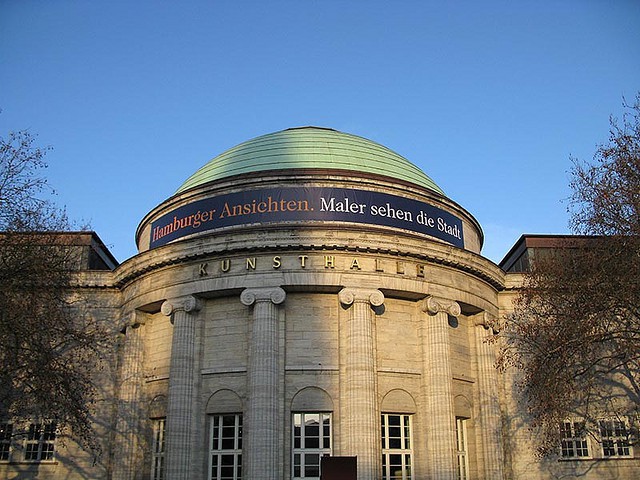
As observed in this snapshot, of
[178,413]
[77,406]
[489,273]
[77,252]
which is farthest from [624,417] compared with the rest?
[77,252]

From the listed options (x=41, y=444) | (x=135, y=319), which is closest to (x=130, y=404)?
(x=135, y=319)

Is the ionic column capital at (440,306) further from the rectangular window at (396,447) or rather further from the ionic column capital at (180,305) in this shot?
the ionic column capital at (180,305)

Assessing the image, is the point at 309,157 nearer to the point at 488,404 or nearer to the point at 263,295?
the point at 263,295

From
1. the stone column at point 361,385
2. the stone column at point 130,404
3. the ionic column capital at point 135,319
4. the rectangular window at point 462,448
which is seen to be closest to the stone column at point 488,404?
the rectangular window at point 462,448

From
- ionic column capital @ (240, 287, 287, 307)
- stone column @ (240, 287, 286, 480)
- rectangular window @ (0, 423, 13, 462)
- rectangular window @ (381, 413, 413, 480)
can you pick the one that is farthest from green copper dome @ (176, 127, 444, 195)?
rectangular window @ (0, 423, 13, 462)

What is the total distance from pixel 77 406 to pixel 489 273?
805 inches

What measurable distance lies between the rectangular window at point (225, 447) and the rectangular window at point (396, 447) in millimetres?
6291

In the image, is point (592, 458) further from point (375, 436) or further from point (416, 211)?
point (416, 211)

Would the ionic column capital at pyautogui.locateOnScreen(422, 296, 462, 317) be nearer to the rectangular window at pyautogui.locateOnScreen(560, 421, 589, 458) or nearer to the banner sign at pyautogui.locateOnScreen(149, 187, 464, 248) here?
the banner sign at pyautogui.locateOnScreen(149, 187, 464, 248)

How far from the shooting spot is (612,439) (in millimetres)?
34688

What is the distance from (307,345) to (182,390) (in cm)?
590

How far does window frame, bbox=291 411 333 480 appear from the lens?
28562mm

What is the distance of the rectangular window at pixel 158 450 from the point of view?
31453 millimetres

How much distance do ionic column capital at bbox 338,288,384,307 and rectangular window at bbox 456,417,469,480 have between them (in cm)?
704
